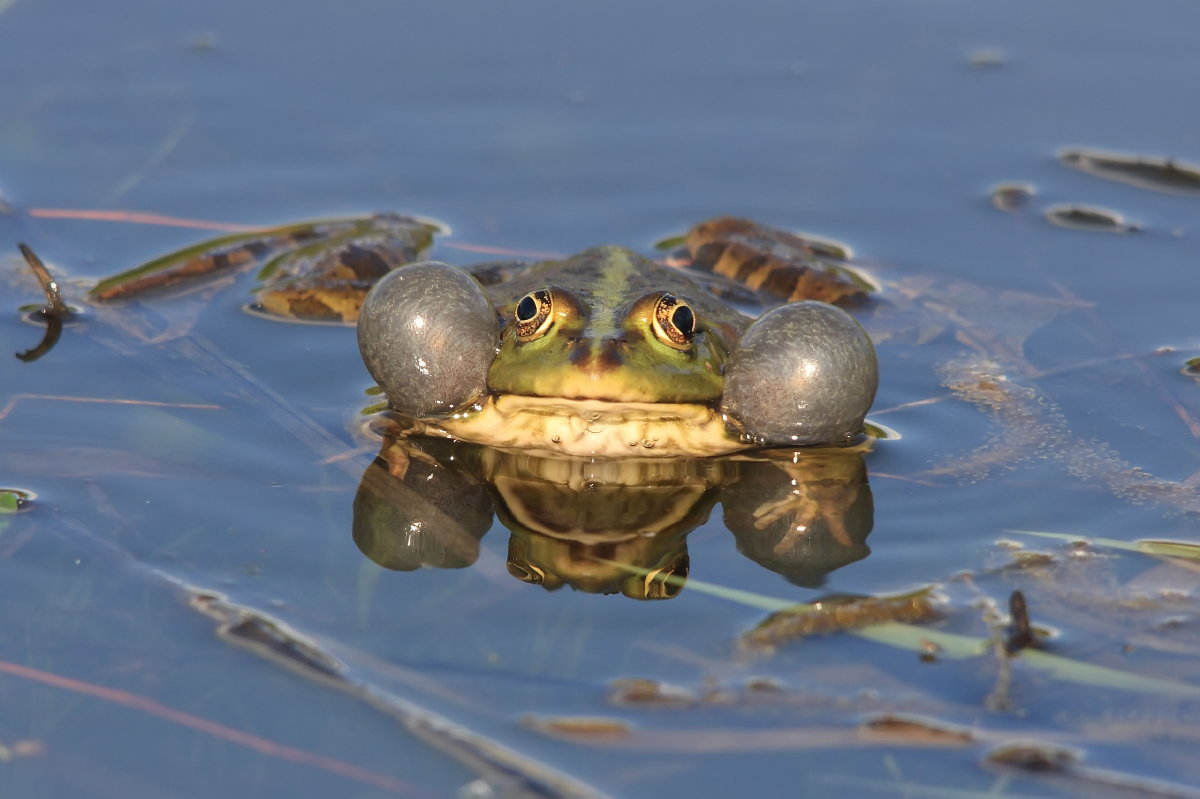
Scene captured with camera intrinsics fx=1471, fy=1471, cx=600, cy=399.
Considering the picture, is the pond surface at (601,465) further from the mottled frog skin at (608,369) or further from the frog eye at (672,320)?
the frog eye at (672,320)

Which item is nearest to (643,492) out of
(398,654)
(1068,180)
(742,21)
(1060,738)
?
(398,654)

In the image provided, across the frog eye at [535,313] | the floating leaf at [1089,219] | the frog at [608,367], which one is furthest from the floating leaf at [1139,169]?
the frog eye at [535,313]

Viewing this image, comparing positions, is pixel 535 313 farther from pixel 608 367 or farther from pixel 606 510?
pixel 606 510

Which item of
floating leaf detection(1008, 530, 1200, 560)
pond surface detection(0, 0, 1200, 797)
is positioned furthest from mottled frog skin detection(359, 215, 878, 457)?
floating leaf detection(1008, 530, 1200, 560)

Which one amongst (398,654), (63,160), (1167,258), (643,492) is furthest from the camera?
(63,160)

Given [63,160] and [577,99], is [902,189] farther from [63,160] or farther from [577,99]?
[63,160]

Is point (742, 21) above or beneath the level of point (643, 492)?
above
